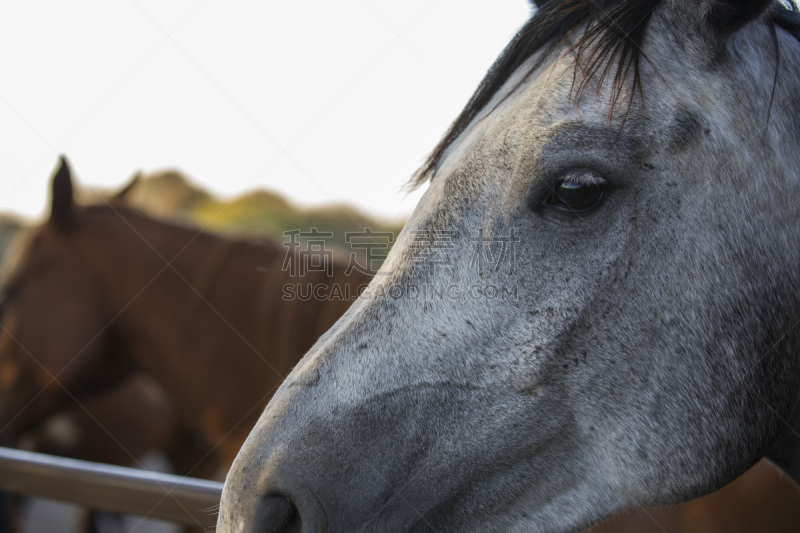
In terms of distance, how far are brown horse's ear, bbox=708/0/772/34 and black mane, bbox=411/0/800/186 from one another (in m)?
0.09

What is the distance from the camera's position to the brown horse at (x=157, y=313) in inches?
90.4

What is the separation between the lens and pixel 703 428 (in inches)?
34.2

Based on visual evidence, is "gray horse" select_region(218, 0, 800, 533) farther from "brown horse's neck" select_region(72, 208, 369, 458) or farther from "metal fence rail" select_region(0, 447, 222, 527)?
"brown horse's neck" select_region(72, 208, 369, 458)

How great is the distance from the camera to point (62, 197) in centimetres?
268

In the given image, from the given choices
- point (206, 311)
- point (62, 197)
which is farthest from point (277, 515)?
point (62, 197)

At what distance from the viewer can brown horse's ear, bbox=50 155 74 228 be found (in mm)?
2664

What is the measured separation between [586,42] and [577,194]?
1.05 ft

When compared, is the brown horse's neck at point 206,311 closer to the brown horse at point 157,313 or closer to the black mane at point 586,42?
the brown horse at point 157,313

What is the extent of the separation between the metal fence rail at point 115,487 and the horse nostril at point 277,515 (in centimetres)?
38

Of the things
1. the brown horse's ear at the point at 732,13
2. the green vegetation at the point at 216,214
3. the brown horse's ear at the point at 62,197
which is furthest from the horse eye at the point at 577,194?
the brown horse's ear at the point at 62,197

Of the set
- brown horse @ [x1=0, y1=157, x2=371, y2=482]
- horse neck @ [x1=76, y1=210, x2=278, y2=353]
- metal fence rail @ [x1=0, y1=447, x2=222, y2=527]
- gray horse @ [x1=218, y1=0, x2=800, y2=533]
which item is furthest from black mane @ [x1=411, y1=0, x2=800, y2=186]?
horse neck @ [x1=76, y1=210, x2=278, y2=353]

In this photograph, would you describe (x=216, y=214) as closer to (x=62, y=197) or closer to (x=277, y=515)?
(x=62, y=197)

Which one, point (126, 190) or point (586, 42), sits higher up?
point (126, 190)

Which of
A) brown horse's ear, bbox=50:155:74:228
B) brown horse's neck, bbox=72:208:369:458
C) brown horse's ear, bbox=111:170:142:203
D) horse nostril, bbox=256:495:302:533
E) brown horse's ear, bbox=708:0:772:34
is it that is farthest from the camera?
brown horse's ear, bbox=111:170:142:203
